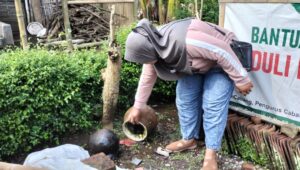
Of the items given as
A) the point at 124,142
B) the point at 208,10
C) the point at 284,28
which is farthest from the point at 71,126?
the point at 208,10

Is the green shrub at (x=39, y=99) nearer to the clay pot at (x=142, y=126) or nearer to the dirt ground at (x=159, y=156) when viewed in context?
the dirt ground at (x=159, y=156)

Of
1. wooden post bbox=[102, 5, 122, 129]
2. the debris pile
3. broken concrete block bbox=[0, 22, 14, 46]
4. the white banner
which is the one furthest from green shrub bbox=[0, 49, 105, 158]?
the debris pile

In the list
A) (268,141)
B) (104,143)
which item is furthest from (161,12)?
(268,141)

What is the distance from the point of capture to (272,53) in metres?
2.80

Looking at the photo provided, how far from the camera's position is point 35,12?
9.32 meters

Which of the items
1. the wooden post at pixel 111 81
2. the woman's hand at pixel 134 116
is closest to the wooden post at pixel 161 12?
the wooden post at pixel 111 81

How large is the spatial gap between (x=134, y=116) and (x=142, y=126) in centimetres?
33

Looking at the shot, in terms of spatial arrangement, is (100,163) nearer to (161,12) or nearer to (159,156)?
(159,156)

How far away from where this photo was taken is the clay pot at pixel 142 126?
3.29m

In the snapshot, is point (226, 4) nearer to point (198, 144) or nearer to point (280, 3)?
point (280, 3)

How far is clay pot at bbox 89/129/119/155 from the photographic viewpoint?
303 cm

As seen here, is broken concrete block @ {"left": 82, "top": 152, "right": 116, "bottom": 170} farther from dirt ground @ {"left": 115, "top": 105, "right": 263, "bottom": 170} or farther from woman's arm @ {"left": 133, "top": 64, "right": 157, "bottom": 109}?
woman's arm @ {"left": 133, "top": 64, "right": 157, "bottom": 109}

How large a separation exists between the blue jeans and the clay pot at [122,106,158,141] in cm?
37

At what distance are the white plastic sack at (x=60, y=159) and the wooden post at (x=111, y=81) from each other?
2.77ft
